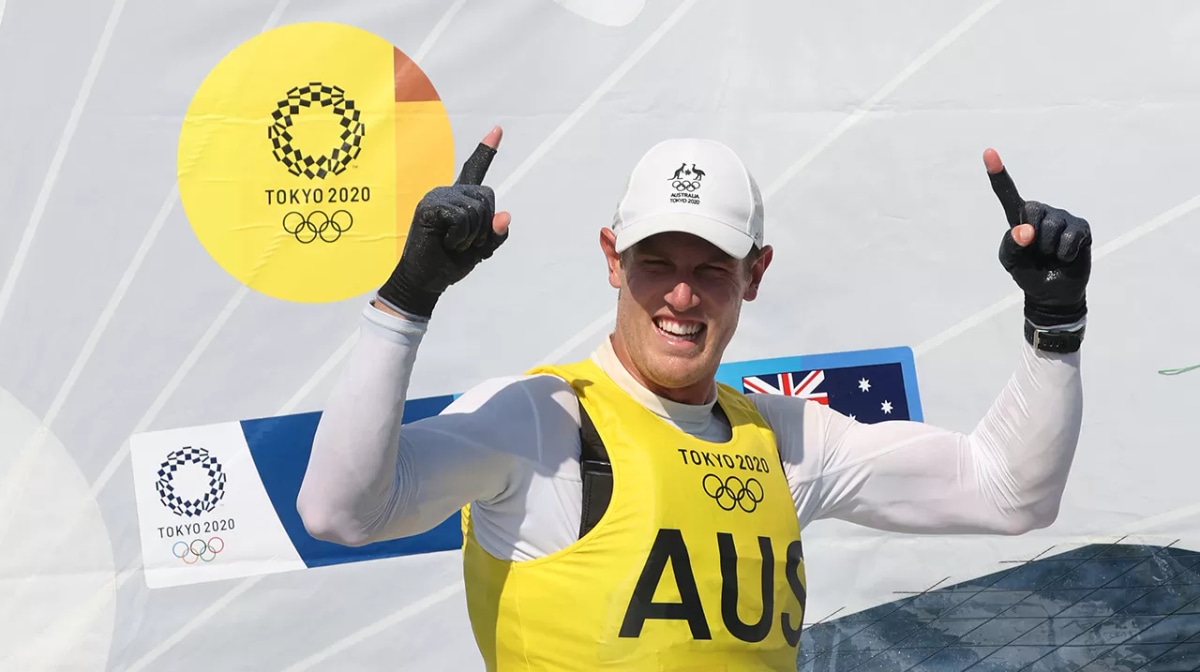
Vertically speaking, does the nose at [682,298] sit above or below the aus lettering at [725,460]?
above

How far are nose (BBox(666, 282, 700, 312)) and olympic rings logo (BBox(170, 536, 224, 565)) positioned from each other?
122 cm

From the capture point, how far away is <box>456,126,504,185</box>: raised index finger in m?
1.37

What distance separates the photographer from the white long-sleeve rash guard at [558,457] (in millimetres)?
1230

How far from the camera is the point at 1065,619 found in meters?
2.39

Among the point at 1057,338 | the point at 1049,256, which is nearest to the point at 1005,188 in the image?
the point at 1049,256

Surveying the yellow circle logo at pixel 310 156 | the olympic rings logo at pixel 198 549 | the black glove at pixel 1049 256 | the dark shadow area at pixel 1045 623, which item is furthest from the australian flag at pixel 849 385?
the olympic rings logo at pixel 198 549

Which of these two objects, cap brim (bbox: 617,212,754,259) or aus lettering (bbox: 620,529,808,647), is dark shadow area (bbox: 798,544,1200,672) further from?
cap brim (bbox: 617,212,754,259)

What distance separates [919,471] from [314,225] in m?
1.22

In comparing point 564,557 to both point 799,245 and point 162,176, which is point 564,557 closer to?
point 799,245

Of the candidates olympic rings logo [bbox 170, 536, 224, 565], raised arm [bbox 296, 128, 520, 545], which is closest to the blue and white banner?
olympic rings logo [bbox 170, 536, 224, 565]

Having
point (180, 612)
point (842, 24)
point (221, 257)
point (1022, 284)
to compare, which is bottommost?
point (180, 612)

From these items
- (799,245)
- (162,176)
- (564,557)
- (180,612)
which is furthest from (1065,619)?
(162,176)

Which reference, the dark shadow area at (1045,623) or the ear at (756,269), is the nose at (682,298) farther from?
the dark shadow area at (1045,623)

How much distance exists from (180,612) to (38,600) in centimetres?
26
